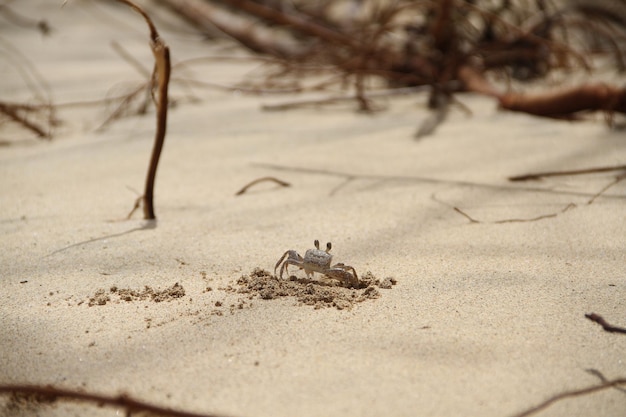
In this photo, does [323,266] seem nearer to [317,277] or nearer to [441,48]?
[317,277]

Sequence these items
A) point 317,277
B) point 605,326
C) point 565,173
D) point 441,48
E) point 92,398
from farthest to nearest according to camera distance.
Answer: point 441,48 < point 565,173 < point 317,277 < point 605,326 < point 92,398

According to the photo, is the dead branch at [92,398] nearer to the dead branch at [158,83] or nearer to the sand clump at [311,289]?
the sand clump at [311,289]

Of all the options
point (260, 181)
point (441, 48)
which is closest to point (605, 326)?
point (260, 181)

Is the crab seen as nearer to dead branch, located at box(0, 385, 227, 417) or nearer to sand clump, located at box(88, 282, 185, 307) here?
sand clump, located at box(88, 282, 185, 307)

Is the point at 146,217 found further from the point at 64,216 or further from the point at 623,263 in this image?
the point at 623,263

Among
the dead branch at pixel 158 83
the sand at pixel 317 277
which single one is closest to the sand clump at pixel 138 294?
the sand at pixel 317 277

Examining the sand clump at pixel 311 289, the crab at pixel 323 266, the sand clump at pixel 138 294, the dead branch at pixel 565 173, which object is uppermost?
the dead branch at pixel 565 173

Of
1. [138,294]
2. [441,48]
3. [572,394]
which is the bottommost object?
[138,294]
